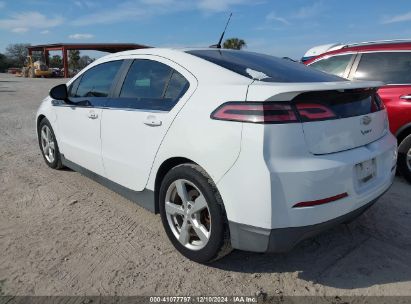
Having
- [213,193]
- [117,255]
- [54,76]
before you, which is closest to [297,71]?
[213,193]

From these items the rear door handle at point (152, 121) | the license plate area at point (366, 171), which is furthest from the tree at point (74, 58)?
the license plate area at point (366, 171)

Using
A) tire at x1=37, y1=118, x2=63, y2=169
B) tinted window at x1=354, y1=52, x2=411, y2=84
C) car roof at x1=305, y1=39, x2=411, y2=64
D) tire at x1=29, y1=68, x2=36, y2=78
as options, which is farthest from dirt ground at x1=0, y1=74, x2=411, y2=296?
tire at x1=29, y1=68, x2=36, y2=78

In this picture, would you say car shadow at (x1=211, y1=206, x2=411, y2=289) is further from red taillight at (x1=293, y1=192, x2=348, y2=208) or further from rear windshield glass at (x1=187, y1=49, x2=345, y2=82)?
rear windshield glass at (x1=187, y1=49, x2=345, y2=82)

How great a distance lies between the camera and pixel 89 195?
4223 millimetres

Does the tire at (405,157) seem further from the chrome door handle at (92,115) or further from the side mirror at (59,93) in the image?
the side mirror at (59,93)

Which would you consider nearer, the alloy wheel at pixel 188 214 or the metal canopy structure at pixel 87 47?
the alloy wheel at pixel 188 214

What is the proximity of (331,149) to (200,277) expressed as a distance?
4.22 ft

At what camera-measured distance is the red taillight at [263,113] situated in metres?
2.25

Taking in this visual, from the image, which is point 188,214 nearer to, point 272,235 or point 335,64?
point 272,235

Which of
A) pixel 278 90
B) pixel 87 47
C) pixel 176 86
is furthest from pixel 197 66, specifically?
pixel 87 47

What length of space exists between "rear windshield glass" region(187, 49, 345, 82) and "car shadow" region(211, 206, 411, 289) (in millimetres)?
1368

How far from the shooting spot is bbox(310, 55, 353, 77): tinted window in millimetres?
5289

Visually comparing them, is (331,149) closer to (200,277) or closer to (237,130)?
(237,130)

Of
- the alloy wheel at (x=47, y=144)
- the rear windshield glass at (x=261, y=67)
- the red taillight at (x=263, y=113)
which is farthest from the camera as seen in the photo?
the alloy wheel at (x=47, y=144)
